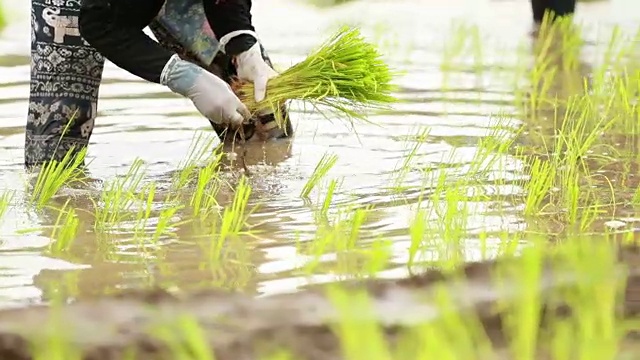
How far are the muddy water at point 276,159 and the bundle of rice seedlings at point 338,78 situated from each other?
19 centimetres

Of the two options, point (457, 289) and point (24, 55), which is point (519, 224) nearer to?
point (457, 289)

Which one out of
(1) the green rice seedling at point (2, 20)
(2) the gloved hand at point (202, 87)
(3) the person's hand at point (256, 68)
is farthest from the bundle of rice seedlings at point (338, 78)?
(1) the green rice seedling at point (2, 20)

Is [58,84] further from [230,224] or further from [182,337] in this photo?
[182,337]

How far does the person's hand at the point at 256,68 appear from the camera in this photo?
3.03 m

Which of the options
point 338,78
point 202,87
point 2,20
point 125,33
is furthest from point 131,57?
point 2,20

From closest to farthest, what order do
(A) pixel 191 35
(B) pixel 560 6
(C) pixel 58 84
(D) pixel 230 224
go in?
1. (D) pixel 230 224
2. (C) pixel 58 84
3. (A) pixel 191 35
4. (B) pixel 560 6

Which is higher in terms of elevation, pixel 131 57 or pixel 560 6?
pixel 131 57

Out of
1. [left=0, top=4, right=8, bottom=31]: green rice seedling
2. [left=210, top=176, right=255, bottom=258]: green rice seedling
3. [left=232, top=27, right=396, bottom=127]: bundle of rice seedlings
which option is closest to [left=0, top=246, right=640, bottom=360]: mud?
[left=210, top=176, right=255, bottom=258]: green rice seedling

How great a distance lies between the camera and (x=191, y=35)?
3365mm

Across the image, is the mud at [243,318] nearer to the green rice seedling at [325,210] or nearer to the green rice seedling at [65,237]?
the green rice seedling at [65,237]

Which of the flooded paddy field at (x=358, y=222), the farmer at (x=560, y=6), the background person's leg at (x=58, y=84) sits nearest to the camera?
the flooded paddy field at (x=358, y=222)

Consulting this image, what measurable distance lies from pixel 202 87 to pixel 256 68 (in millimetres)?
255

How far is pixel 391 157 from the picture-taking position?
328 cm

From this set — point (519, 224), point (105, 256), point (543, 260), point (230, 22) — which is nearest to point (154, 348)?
point (543, 260)
